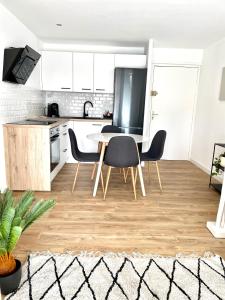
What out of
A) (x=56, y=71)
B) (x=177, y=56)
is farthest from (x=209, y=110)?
(x=56, y=71)

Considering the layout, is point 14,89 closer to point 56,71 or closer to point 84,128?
point 56,71

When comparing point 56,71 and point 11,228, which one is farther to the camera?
point 56,71

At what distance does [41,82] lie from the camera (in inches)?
175

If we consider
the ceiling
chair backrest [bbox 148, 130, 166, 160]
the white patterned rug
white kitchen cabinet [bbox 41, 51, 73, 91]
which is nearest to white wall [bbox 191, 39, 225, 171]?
the ceiling

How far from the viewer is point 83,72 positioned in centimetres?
440

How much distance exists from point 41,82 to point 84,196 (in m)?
2.65

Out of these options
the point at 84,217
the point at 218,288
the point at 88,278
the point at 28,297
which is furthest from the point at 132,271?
the point at 84,217

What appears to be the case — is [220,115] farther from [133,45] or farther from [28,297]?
[28,297]

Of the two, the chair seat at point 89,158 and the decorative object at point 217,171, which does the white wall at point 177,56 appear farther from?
the chair seat at point 89,158

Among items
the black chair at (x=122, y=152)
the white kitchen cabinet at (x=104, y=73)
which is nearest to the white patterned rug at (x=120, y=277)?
the black chair at (x=122, y=152)

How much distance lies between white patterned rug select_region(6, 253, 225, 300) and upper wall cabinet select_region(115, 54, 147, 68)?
141 inches

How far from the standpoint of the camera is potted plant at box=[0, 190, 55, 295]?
1.28 meters

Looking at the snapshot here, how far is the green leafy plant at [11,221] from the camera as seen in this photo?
128 cm

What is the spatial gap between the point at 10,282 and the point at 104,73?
12.6 ft
